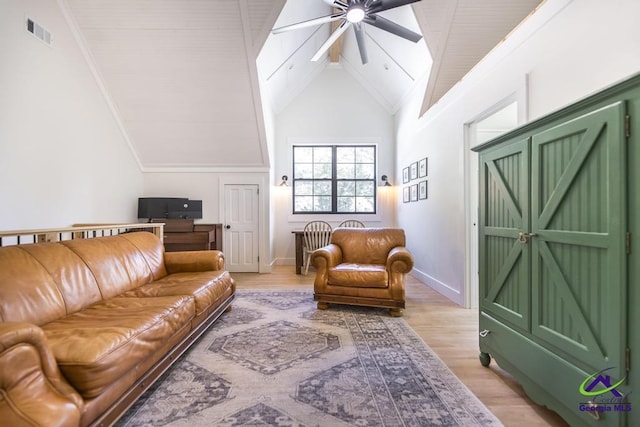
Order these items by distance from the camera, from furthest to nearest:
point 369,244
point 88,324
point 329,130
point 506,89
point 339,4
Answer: point 329,130, point 369,244, point 339,4, point 506,89, point 88,324

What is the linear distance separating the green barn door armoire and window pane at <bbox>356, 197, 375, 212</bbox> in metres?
4.08

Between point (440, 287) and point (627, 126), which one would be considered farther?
point (440, 287)

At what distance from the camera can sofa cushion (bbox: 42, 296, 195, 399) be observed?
1143 millimetres

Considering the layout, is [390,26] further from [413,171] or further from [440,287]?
[440,287]

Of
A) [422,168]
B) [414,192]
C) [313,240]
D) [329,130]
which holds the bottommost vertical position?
[313,240]

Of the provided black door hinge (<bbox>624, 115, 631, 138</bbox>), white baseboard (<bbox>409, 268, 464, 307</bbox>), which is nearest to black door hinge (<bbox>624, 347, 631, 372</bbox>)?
black door hinge (<bbox>624, 115, 631, 138</bbox>)

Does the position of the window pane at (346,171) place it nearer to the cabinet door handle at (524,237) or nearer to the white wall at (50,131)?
the white wall at (50,131)

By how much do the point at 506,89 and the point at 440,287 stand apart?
2.34 metres

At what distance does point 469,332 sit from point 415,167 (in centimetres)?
277

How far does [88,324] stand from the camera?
1463mm

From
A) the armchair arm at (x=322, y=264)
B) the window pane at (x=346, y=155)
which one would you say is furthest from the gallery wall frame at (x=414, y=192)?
the armchair arm at (x=322, y=264)

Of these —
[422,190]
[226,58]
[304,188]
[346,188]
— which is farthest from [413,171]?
[226,58]

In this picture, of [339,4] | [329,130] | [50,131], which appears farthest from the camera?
[329,130]

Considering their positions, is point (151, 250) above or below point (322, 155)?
below
